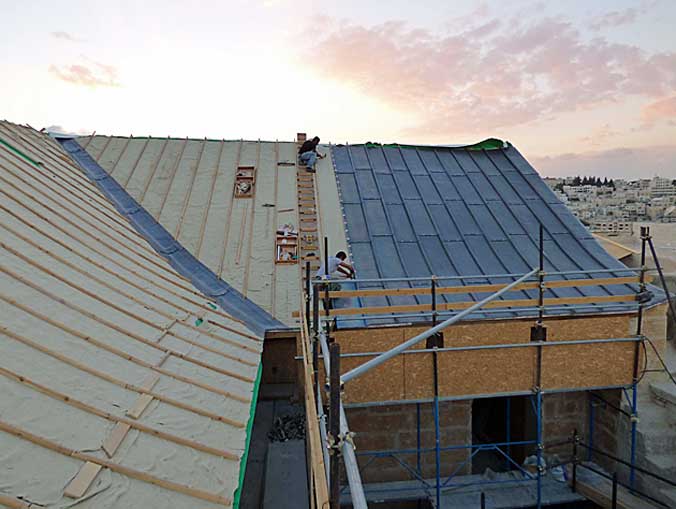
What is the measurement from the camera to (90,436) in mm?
3203

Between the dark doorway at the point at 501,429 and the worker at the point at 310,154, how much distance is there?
748 cm

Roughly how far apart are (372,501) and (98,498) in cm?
623

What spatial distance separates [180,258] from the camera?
8820 mm

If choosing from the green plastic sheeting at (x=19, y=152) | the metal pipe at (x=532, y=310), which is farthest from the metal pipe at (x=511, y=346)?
the green plastic sheeting at (x=19, y=152)

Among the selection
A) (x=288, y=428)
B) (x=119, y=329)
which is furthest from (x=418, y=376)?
(x=119, y=329)

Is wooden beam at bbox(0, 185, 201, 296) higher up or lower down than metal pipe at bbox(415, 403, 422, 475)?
higher up

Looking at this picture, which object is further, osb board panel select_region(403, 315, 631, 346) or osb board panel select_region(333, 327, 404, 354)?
osb board panel select_region(403, 315, 631, 346)

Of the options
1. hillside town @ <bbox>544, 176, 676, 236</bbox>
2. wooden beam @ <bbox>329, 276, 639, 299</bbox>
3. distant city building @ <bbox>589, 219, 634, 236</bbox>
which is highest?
hillside town @ <bbox>544, 176, 676, 236</bbox>

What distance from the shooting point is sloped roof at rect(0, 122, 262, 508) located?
9.73 ft

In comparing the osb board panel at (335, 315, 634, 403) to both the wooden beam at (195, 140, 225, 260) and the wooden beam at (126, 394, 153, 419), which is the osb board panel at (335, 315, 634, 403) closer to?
the wooden beam at (126, 394, 153, 419)

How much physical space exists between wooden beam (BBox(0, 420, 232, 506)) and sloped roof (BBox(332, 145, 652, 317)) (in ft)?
16.4

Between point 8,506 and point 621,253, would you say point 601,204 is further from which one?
point 8,506

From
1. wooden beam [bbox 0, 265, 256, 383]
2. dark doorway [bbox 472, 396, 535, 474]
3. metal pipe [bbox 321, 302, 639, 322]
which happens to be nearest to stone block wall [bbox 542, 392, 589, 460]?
dark doorway [bbox 472, 396, 535, 474]

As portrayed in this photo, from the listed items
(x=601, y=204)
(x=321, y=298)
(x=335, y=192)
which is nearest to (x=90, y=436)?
(x=321, y=298)
